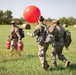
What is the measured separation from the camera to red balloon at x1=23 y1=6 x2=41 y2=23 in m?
10.9

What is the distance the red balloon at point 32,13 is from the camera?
10.9m

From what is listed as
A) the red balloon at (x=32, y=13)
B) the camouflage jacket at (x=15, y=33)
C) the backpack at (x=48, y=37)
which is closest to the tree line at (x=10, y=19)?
the camouflage jacket at (x=15, y=33)

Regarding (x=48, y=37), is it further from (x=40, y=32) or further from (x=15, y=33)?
(x=15, y=33)

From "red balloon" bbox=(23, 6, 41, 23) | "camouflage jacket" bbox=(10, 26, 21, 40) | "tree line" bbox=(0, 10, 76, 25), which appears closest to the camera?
"red balloon" bbox=(23, 6, 41, 23)

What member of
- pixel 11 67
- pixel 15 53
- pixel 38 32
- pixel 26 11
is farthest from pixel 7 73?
pixel 15 53

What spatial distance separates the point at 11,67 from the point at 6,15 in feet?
270

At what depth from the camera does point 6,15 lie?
92.6 metres

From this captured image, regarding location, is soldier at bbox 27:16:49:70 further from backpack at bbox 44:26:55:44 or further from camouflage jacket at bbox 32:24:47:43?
backpack at bbox 44:26:55:44

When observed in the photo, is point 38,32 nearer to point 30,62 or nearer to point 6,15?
point 30,62

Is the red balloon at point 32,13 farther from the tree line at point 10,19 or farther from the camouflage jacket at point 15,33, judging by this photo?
the tree line at point 10,19

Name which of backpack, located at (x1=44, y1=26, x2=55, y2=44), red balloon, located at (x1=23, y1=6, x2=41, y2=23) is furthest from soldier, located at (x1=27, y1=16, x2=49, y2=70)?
red balloon, located at (x1=23, y1=6, x2=41, y2=23)

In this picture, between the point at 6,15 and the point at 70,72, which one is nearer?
the point at 70,72

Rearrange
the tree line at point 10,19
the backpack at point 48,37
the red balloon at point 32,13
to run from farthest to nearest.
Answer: the tree line at point 10,19 → the red balloon at point 32,13 → the backpack at point 48,37

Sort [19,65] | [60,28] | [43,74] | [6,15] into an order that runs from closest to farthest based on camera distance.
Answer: [43,74] < [60,28] < [19,65] < [6,15]
